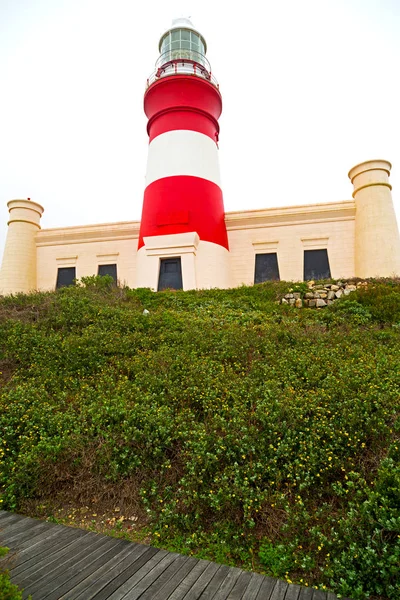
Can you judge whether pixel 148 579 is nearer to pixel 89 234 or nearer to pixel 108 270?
pixel 108 270

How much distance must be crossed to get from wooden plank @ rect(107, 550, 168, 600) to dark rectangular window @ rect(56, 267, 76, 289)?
16275 millimetres

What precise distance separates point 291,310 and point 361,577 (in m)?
7.37

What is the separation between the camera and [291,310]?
9.80 m

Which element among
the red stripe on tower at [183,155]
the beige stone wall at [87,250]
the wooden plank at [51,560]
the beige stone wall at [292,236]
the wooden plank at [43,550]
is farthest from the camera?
the beige stone wall at [87,250]

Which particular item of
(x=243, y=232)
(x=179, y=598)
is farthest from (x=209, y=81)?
(x=179, y=598)

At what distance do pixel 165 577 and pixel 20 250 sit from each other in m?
17.8

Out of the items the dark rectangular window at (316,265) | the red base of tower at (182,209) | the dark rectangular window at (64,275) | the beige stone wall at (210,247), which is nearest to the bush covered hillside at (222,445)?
the beige stone wall at (210,247)

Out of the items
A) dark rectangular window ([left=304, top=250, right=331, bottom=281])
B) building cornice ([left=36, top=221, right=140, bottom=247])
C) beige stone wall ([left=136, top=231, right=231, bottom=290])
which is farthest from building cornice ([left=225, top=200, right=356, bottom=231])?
building cornice ([left=36, top=221, right=140, bottom=247])

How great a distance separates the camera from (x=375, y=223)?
47.2 ft

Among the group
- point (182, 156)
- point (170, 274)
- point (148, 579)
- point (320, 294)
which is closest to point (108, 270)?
point (170, 274)

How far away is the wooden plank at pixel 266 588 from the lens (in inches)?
105

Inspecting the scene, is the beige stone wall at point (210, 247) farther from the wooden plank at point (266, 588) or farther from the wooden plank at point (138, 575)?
the wooden plank at point (266, 588)

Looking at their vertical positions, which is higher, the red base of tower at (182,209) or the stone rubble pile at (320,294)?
the red base of tower at (182,209)

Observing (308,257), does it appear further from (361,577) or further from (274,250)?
(361,577)
